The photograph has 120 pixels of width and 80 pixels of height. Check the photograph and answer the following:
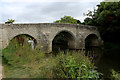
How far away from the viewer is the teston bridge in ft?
34.1

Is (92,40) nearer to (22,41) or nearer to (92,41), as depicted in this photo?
(92,41)

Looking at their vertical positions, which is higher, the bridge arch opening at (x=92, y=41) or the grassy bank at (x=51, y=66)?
the bridge arch opening at (x=92, y=41)

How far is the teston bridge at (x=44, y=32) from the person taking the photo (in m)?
10.4

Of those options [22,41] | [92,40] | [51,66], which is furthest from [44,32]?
[92,40]

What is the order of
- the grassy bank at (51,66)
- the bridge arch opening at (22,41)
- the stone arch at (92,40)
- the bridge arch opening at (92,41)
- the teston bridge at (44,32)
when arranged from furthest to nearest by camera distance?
the bridge arch opening at (92,41) < the stone arch at (92,40) < the teston bridge at (44,32) < the bridge arch opening at (22,41) < the grassy bank at (51,66)

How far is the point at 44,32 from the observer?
1257 centimetres

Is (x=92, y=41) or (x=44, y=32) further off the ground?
(x=44, y=32)

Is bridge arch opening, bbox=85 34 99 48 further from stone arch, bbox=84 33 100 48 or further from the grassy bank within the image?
the grassy bank

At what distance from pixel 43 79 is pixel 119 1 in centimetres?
1282

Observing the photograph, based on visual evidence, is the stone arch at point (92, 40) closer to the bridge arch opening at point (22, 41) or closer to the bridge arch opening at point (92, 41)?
the bridge arch opening at point (92, 41)

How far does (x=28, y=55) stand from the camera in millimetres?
5598

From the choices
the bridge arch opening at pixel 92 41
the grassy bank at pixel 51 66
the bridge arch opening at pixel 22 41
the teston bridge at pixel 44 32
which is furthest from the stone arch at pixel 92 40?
the grassy bank at pixel 51 66

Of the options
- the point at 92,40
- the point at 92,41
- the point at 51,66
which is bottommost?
the point at 51,66

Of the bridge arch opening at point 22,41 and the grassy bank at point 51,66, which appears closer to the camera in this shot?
the grassy bank at point 51,66
